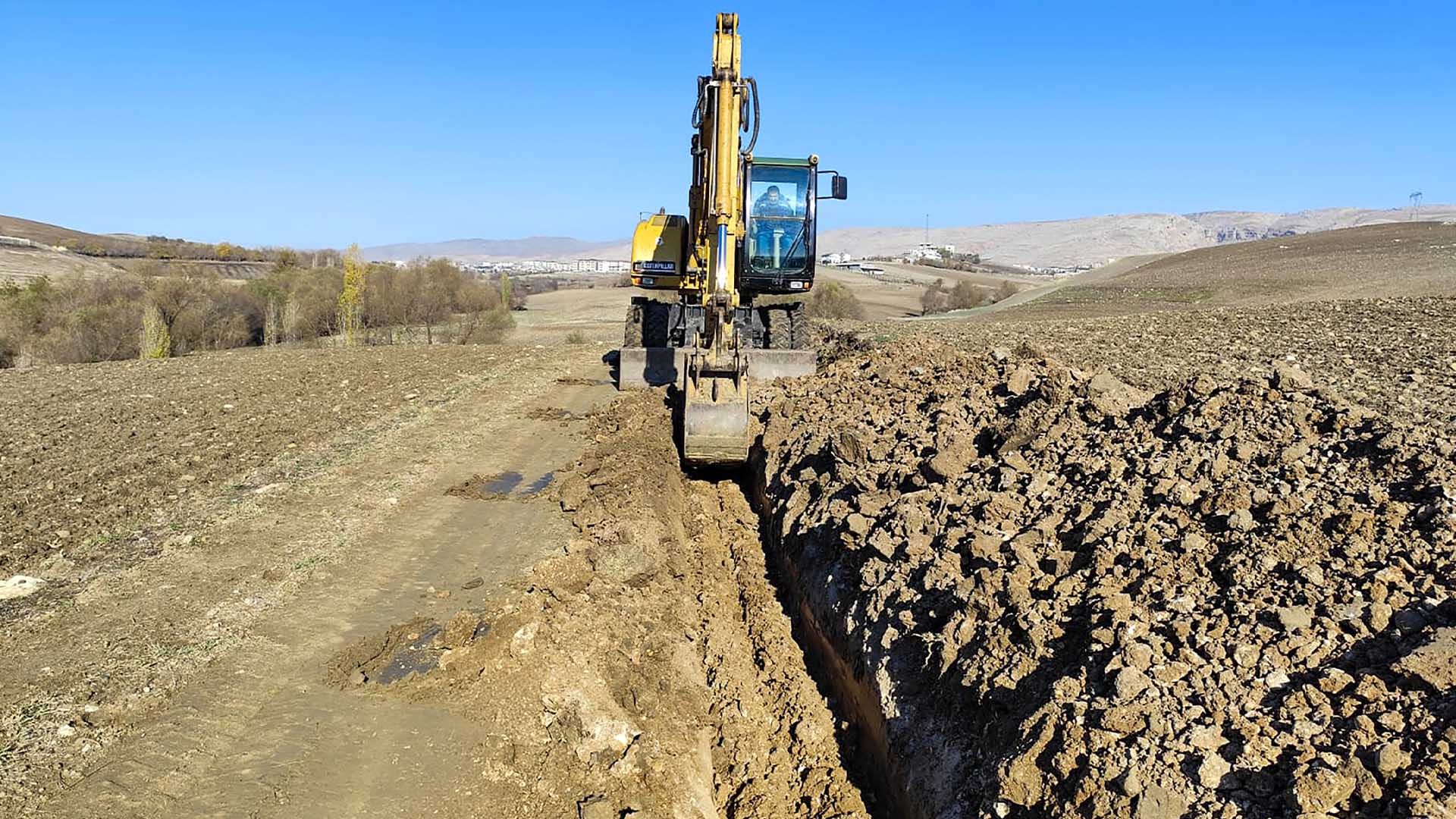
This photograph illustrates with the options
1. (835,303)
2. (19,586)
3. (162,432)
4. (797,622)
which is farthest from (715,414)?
(835,303)

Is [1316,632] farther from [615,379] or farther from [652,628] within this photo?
[615,379]

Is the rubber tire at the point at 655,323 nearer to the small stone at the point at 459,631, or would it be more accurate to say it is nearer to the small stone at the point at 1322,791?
the small stone at the point at 459,631

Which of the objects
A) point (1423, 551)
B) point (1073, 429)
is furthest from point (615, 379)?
point (1423, 551)

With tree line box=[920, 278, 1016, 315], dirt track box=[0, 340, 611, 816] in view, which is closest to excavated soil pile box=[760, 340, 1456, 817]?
dirt track box=[0, 340, 611, 816]

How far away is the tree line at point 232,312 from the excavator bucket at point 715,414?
21.0 meters

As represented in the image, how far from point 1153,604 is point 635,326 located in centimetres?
1165

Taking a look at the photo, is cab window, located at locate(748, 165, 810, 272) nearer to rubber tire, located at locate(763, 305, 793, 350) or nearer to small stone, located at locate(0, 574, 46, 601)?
rubber tire, located at locate(763, 305, 793, 350)

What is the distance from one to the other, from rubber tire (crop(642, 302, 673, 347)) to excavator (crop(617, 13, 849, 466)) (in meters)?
0.01

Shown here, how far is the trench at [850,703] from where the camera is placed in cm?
523

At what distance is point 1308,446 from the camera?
6715 millimetres

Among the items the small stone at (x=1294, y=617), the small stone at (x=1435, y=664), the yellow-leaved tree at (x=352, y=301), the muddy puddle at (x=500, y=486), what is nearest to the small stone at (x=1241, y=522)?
the small stone at (x=1294, y=617)

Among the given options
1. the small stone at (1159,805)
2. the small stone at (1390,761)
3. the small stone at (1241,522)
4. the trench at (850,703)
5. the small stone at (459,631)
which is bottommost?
the trench at (850,703)

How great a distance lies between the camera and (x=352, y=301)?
34281 mm

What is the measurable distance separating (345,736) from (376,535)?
3.24 m
